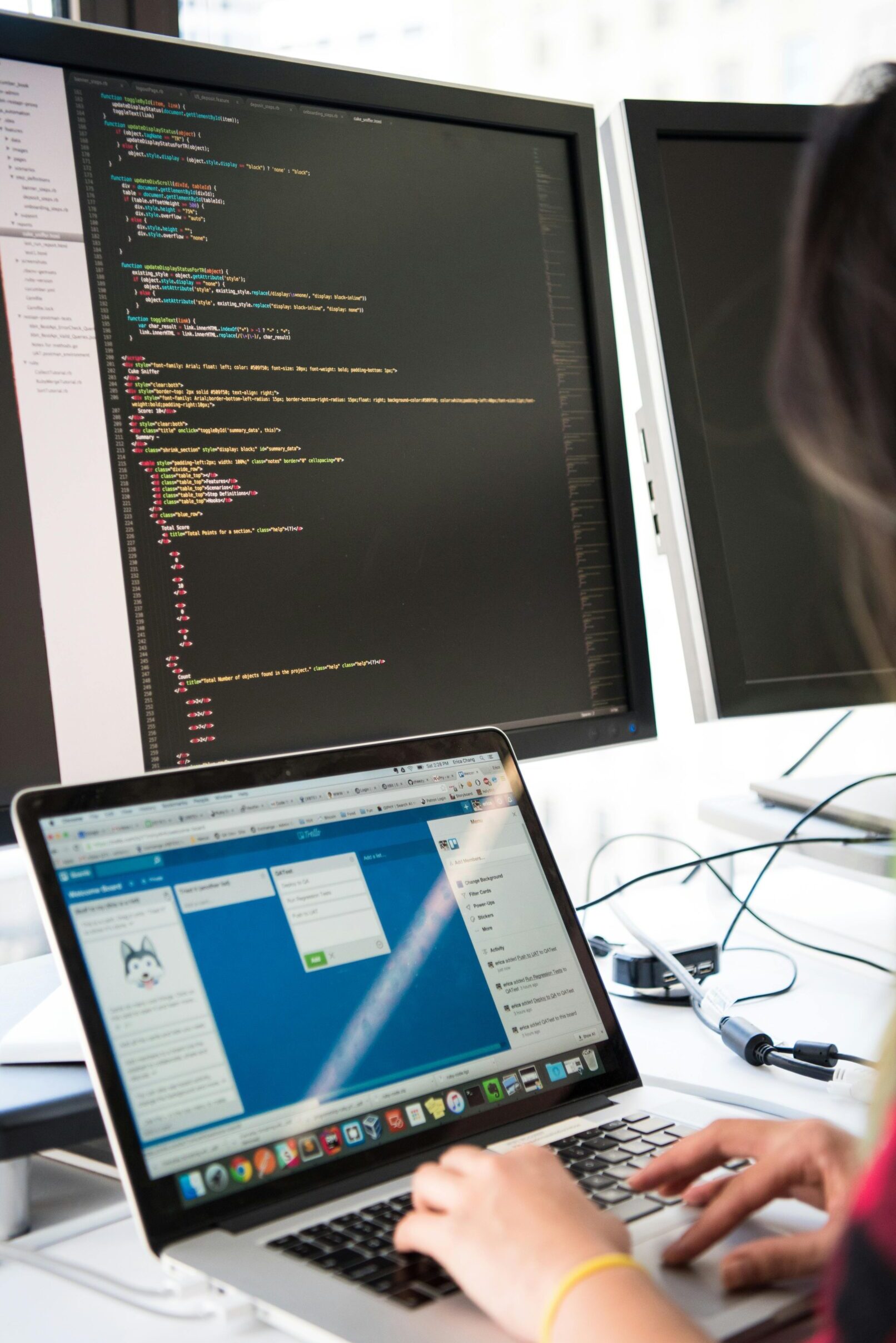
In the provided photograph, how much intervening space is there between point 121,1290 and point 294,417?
0.51 meters

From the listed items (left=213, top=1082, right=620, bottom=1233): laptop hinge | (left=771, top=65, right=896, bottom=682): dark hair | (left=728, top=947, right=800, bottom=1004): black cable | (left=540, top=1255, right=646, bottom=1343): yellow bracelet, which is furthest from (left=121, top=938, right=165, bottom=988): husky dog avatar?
(left=728, top=947, right=800, bottom=1004): black cable

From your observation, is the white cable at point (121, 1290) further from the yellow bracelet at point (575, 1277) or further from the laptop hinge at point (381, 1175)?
the yellow bracelet at point (575, 1277)

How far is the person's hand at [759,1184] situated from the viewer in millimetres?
433

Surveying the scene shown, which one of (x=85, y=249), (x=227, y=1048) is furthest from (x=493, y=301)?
(x=227, y=1048)

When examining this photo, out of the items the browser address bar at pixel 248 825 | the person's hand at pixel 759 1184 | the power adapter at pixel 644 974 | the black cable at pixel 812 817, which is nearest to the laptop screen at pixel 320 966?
the browser address bar at pixel 248 825

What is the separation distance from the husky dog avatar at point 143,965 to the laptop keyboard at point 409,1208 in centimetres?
13

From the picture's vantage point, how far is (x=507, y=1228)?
41cm

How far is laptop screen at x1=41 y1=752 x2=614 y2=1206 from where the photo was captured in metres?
0.49

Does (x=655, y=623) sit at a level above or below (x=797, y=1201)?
above

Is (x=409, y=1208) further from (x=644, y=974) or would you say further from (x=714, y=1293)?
(x=644, y=974)

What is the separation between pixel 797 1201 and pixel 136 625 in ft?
1.58

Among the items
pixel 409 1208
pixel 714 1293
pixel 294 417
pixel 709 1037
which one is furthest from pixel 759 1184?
pixel 294 417

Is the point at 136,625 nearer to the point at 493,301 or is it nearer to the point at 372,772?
the point at 372,772

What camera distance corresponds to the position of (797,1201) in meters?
0.50
